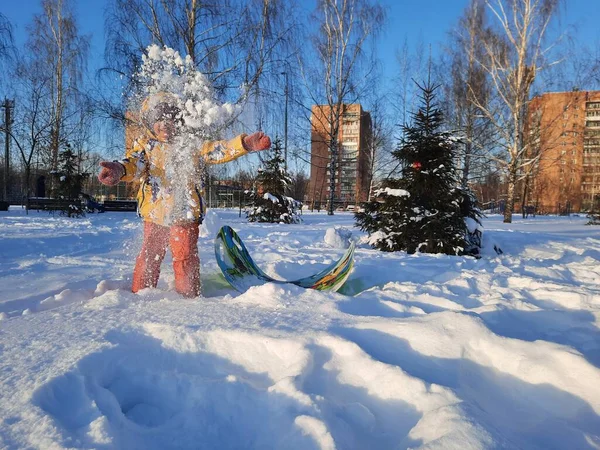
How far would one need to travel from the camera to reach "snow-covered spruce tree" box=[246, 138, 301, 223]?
14.4m

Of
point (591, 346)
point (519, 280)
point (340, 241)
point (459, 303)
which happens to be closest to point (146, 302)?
point (459, 303)

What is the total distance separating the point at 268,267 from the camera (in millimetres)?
4121

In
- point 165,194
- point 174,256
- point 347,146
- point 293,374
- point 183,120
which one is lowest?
point 293,374

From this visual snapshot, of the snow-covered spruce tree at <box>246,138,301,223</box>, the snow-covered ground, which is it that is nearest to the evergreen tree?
the snow-covered spruce tree at <box>246,138,301,223</box>

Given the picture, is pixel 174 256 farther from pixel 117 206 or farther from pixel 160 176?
pixel 117 206

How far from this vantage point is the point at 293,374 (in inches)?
58.2

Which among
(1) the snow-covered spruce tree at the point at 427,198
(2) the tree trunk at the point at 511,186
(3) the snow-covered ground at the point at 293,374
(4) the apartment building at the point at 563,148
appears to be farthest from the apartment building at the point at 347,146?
(3) the snow-covered ground at the point at 293,374

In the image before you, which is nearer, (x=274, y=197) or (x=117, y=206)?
(x=274, y=197)

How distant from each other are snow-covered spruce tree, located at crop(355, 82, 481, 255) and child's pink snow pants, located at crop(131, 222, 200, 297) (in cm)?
439

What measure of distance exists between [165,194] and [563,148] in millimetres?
56544

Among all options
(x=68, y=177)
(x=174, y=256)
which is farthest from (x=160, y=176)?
(x=68, y=177)

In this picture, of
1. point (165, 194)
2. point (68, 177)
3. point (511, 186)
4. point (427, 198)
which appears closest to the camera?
point (165, 194)

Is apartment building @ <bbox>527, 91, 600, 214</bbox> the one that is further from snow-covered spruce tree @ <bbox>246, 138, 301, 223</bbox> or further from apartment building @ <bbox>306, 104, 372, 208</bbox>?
snow-covered spruce tree @ <bbox>246, 138, 301, 223</bbox>

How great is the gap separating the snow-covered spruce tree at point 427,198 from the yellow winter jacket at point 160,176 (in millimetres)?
4173
